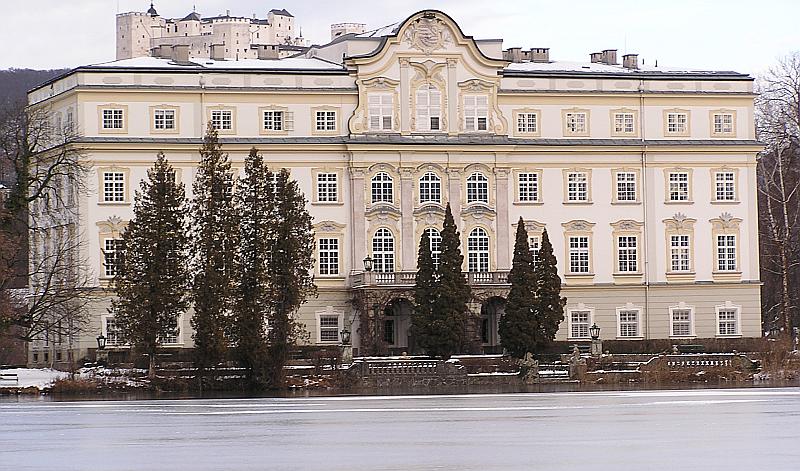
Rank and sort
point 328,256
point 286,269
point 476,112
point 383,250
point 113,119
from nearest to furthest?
1. point 286,269
2. point 113,119
3. point 328,256
4. point 383,250
5. point 476,112

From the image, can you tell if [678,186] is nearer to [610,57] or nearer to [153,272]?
[610,57]

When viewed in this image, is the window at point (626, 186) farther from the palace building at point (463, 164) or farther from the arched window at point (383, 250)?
the arched window at point (383, 250)

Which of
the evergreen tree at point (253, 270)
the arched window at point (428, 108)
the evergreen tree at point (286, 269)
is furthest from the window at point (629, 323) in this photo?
the evergreen tree at point (253, 270)

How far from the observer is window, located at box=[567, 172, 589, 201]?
85.2 metres

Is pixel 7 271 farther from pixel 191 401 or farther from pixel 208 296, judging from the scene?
pixel 191 401

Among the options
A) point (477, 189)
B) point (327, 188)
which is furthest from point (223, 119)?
point (477, 189)

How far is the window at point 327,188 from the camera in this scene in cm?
8262

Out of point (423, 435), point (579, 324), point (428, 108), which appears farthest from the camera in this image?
point (579, 324)

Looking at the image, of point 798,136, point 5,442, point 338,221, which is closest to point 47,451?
point 5,442

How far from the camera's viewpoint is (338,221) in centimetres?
8275

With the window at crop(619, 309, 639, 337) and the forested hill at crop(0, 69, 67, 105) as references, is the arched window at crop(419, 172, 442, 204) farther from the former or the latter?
the forested hill at crop(0, 69, 67, 105)

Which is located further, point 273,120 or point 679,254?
point 679,254

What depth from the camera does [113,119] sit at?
80.5 meters

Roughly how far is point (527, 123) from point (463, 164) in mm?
3952
